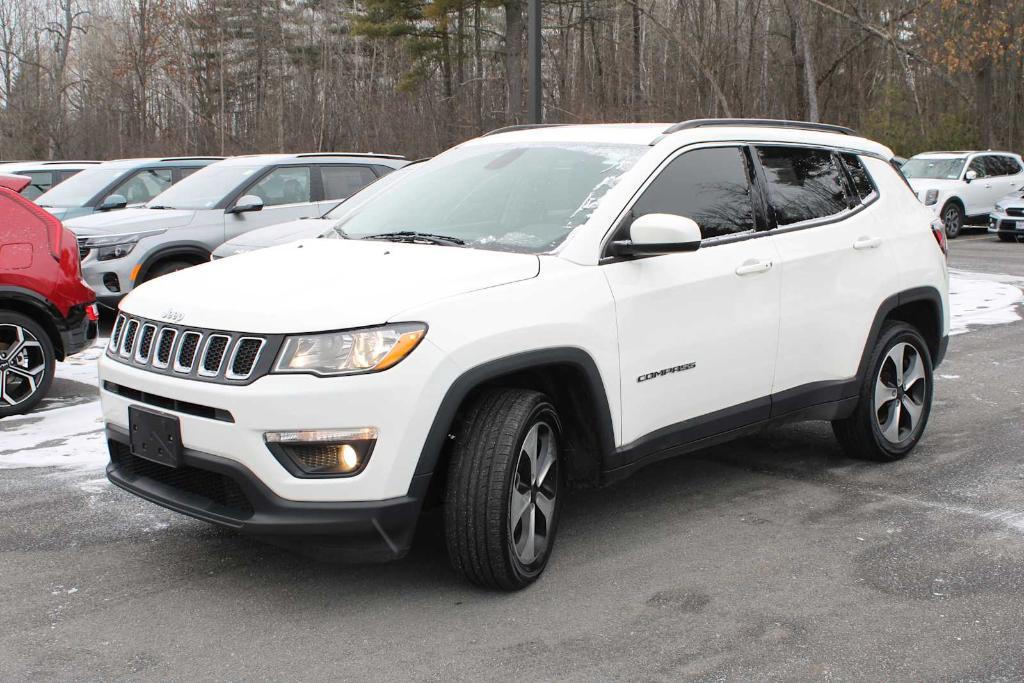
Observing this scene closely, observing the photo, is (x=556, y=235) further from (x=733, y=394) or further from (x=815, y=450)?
(x=815, y=450)

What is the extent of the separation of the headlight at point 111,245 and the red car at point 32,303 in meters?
3.28

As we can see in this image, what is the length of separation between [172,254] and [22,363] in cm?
387

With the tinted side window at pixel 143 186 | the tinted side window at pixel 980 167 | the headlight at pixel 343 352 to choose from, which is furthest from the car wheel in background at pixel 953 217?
the headlight at pixel 343 352

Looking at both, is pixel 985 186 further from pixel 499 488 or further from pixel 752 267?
pixel 499 488

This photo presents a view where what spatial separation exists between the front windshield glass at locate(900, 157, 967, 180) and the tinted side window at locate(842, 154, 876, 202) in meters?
17.9

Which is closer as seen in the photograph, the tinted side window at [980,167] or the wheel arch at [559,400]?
the wheel arch at [559,400]

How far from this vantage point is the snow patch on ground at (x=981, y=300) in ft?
36.1

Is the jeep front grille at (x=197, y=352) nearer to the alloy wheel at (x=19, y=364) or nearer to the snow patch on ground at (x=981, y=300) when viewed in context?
the alloy wheel at (x=19, y=364)

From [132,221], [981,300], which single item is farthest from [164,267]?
[981,300]

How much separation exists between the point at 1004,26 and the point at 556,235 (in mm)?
26275

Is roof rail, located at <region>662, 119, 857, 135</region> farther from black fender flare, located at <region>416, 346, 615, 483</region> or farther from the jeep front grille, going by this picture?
the jeep front grille

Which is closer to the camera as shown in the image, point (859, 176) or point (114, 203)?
point (859, 176)

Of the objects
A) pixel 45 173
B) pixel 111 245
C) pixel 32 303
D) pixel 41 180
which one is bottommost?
pixel 32 303

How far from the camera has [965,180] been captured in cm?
2239
